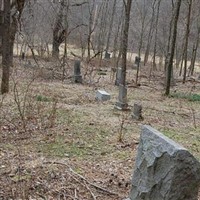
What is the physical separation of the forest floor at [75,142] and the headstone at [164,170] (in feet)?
4.45

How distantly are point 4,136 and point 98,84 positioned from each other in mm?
10339

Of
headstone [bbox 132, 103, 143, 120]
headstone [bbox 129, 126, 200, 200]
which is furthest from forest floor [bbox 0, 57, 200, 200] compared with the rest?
headstone [bbox 129, 126, 200, 200]

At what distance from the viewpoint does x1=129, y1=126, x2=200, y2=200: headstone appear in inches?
166

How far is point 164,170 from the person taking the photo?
14.4ft

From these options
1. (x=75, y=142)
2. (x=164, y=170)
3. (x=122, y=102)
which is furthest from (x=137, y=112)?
(x=164, y=170)

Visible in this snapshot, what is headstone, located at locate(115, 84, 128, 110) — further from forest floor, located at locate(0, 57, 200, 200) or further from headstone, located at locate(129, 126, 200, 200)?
headstone, located at locate(129, 126, 200, 200)

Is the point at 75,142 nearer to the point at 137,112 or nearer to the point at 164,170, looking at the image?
the point at 137,112

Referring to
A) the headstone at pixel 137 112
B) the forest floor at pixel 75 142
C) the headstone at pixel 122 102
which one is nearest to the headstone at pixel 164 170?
the forest floor at pixel 75 142

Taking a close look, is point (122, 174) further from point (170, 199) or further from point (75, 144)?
point (170, 199)

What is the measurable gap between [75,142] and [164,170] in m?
4.17

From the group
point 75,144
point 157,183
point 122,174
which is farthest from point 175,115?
point 157,183

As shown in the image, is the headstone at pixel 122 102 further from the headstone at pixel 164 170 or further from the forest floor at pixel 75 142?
the headstone at pixel 164 170

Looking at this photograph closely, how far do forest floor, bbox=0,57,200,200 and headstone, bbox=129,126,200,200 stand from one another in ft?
4.45

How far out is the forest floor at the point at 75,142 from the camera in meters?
6.16
